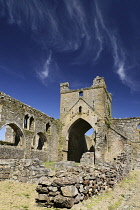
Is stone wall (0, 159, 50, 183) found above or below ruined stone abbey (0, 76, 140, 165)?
below

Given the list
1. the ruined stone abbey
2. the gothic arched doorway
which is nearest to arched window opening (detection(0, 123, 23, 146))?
the ruined stone abbey

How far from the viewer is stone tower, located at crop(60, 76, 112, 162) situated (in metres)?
23.5

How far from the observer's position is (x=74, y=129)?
2662cm

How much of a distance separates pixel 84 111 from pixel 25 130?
369 inches

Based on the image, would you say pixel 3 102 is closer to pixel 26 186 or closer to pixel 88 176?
pixel 26 186

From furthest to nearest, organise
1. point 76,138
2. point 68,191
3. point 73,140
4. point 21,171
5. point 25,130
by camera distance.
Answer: point 76,138
point 73,140
point 25,130
point 21,171
point 68,191

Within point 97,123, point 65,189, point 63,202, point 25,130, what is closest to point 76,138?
point 97,123

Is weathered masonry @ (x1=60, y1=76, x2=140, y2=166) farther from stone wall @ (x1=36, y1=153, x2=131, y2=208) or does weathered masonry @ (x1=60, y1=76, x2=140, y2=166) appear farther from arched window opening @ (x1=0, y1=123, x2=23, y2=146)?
stone wall @ (x1=36, y1=153, x2=131, y2=208)

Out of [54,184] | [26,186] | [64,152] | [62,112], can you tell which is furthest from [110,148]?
[54,184]

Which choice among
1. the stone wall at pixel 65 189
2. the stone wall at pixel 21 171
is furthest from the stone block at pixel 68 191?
the stone wall at pixel 21 171

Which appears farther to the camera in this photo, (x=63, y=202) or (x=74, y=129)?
(x=74, y=129)

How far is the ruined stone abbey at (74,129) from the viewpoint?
18750 millimetres

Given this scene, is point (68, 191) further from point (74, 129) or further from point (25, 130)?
point (74, 129)

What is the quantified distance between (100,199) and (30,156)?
40.8 feet
